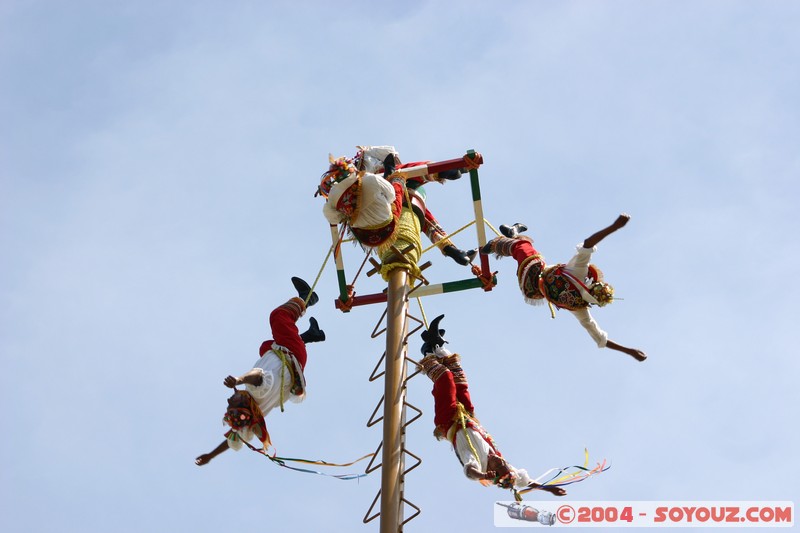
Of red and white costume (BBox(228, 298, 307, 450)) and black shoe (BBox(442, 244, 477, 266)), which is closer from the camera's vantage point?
red and white costume (BBox(228, 298, 307, 450))

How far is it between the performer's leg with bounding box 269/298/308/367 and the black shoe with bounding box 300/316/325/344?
0.09 m

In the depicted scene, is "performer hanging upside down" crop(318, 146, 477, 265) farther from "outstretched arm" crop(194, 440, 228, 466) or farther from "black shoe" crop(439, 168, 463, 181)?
"outstretched arm" crop(194, 440, 228, 466)

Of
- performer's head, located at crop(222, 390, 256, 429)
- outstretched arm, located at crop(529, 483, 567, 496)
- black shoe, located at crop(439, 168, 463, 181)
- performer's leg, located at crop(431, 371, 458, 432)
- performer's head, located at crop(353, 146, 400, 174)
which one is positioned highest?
performer's head, located at crop(353, 146, 400, 174)

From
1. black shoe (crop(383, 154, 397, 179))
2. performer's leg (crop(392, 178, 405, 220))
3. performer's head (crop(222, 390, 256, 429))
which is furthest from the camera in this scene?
black shoe (crop(383, 154, 397, 179))

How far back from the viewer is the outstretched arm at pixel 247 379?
917 cm

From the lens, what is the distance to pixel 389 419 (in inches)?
363

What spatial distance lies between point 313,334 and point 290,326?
0.82ft

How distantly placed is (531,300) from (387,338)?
1.23m

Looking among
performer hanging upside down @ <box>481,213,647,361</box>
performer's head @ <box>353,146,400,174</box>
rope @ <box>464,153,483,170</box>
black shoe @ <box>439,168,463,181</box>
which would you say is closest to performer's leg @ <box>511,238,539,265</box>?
performer hanging upside down @ <box>481,213,647,361</box>

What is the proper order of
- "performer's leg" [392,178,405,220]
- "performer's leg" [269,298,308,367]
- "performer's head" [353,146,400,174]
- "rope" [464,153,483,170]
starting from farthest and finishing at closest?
"performer's head" [353,146,400,174]
"rope" [464,153,483,170]
"performer's leg" [269,298,308,367]
"performer's leg" [392,178,405,220]

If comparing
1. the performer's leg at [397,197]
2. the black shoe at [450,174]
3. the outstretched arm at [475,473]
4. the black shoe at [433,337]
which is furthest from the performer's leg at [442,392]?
the black shoe at [450,174]

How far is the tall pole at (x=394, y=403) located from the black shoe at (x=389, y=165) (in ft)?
2.71

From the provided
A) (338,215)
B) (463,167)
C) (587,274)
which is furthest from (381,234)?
(587,274)

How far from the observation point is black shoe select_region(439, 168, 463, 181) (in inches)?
417
